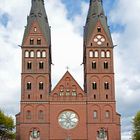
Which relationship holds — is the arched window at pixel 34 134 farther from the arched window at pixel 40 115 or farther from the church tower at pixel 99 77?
the church tower at pixel 99 77

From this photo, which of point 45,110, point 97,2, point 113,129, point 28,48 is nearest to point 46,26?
point 28,48

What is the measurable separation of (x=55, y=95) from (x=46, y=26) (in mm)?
14819

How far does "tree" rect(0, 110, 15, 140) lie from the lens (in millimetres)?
68500

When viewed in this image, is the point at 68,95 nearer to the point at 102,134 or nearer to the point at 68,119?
the point at 68,119

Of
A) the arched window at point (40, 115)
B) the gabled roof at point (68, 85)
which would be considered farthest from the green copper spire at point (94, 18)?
the arched window at point (40, 115)

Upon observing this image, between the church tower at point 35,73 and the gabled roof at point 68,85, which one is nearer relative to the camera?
the church tower at point 35,73

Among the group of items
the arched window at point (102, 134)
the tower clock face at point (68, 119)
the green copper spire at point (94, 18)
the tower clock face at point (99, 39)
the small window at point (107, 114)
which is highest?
the green copper spire at point (94, 18)

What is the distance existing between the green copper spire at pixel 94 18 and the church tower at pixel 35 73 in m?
7.96

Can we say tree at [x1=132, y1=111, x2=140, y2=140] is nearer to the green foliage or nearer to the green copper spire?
the green foliage

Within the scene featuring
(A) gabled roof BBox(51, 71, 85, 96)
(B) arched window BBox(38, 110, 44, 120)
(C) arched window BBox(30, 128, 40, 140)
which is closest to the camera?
(C) arched window BBox(30, 128, 40, 140)

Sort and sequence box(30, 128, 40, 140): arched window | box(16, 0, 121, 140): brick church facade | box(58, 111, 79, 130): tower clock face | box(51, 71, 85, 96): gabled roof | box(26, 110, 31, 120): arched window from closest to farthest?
1. box(30, 128, 40, 140): arched window
2. box(16, 0, 121, 140): brick church facade
3. box(26, 110, 31, 120): arched window
4. box(58, 111, 79, 130): tower clock face
5. box(51, 71, 85, 96): gabled roof

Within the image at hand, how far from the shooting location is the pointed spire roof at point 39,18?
2982 inches

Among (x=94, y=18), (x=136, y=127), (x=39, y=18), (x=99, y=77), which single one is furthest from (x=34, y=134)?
(x=94, y=18)

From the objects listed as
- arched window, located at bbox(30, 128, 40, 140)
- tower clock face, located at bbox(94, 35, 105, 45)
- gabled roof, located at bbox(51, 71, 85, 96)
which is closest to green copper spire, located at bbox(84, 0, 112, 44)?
tower clock face, located at bbox(94, 35, 105, 45)
